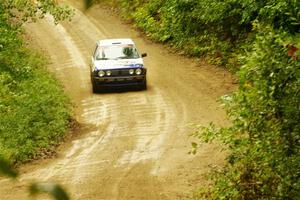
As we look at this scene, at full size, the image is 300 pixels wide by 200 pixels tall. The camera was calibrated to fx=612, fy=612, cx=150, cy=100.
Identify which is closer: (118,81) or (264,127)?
(264,127)

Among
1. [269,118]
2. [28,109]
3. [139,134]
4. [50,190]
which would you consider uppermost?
[50,190]

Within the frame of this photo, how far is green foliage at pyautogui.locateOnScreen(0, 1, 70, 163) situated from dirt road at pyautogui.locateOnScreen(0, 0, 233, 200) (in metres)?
0.49

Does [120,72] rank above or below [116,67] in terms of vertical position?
below

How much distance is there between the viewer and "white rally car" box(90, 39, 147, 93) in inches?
709

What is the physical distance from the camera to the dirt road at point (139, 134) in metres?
11.2

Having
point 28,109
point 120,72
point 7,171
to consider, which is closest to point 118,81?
point 120,72

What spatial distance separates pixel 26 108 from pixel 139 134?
9.63ft

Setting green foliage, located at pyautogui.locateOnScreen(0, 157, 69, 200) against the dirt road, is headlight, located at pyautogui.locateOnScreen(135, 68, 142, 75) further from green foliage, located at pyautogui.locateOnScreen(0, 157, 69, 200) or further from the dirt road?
green foliage, located at pyautogui.locateOnScreen(0, 157, 69, 200)

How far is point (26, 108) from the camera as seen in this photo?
15.2 metres

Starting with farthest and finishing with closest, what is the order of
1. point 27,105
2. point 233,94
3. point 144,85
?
1. point 144,85
2. point 27,105
3. point 233,94

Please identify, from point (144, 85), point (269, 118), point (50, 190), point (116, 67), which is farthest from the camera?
point (144, 85)

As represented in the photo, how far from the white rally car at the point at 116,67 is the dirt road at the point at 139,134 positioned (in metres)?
0.42

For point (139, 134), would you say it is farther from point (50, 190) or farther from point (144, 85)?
point (50, 190)

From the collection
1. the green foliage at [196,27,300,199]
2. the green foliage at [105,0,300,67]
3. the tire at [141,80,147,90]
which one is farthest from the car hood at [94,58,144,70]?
the green foliage at [196,27,300,199]
